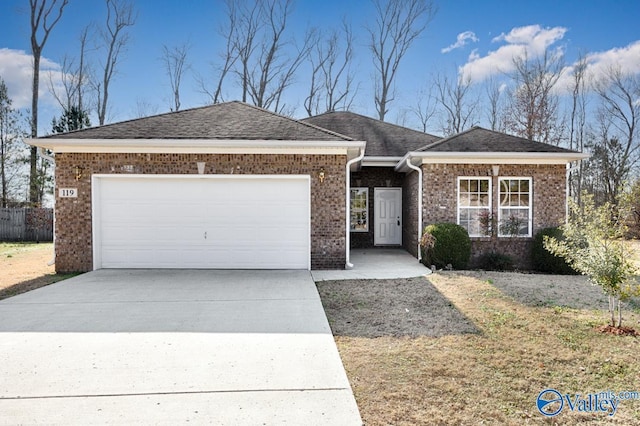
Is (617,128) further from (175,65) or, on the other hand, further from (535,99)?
(175,65)

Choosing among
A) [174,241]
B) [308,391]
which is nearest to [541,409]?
[308,391]

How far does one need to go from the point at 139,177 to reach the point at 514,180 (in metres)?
9.58

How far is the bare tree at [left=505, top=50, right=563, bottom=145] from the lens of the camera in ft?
83.8

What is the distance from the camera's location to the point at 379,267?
10.0 m

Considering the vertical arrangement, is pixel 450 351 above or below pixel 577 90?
below

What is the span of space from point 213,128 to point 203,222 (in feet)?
7.56

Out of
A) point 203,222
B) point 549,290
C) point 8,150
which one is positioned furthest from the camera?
point 8,150

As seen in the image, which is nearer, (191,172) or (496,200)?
(191,172)

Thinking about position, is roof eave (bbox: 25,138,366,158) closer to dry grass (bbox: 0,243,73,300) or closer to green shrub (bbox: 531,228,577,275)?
dry grass (bbox: 0,243,73,300)

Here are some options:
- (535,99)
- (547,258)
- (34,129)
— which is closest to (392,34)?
(535,99)

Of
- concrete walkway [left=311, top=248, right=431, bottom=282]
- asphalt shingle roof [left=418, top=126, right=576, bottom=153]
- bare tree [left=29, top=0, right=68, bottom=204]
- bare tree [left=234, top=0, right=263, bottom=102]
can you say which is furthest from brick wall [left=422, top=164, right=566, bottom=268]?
bare tree [left=29, top=0, right=68, bottom=204]

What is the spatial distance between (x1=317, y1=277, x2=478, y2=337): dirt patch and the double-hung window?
3296 mm

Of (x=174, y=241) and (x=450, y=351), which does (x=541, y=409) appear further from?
(x=174, y=241)

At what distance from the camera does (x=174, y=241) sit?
30.7ft
